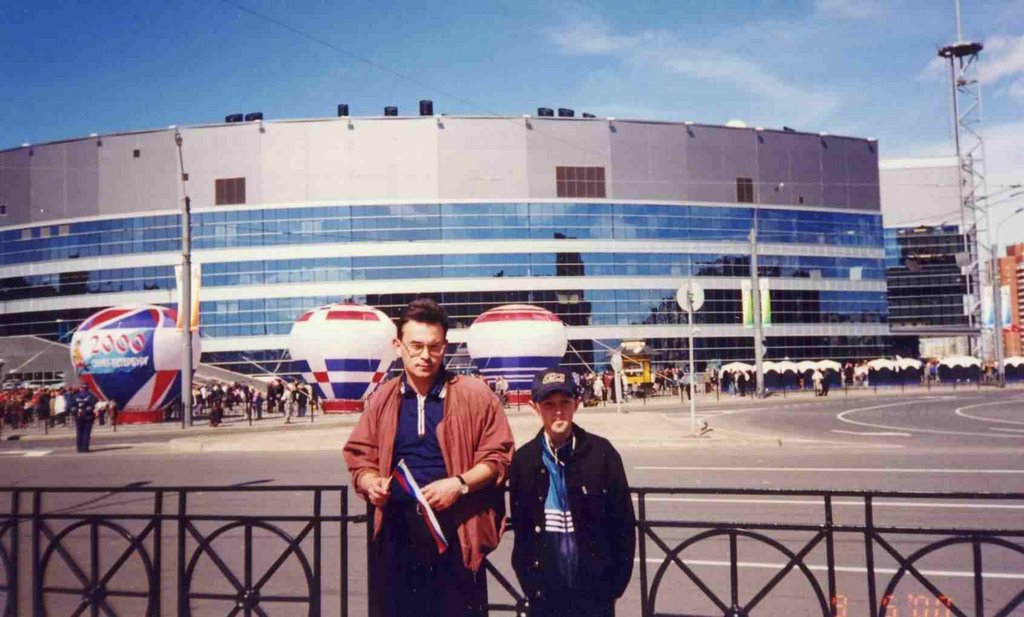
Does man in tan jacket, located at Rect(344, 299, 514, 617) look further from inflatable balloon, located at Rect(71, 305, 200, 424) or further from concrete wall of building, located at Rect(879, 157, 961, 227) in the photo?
concrete wall of building, located at Rect(879, 157, 961, 227)

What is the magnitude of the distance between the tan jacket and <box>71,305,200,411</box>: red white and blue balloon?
125 feet

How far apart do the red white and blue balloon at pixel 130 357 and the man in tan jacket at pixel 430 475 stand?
38.3 m

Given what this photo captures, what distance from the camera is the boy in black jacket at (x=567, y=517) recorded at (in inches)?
160

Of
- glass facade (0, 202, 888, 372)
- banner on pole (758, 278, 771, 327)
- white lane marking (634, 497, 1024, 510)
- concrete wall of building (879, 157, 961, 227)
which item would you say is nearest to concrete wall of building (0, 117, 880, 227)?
glass facade (0, 202, 888, 372)

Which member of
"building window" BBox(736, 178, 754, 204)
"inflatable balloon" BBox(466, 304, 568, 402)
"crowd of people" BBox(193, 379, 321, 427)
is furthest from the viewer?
"building window" BBox(736, 178, 754, 204)

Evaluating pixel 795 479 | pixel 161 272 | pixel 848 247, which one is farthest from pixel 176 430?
pixel 848 247

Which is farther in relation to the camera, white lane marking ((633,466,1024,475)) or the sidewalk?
the sidewalk

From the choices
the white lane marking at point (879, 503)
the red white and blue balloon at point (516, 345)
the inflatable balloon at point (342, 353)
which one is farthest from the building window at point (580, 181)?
the white lane marking at point (879, 503)

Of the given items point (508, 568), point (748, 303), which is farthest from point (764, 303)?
point (508, 568)

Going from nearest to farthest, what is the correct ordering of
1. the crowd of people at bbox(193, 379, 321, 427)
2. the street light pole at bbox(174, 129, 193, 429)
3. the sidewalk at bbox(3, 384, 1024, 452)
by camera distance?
the sidewalk at bbox(3, 384, 1024, 452)
the street light pole at bbox(174, 129, 193, 429)
the crowd of people at bbox(193, 379, 321, 427)

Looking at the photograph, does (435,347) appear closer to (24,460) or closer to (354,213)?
(24,460)

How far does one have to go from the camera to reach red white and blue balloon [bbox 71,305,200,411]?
3834cm

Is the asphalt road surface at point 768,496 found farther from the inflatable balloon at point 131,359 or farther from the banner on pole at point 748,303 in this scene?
the banner on pole at point 748,303

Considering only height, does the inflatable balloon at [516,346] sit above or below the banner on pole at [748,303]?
below
